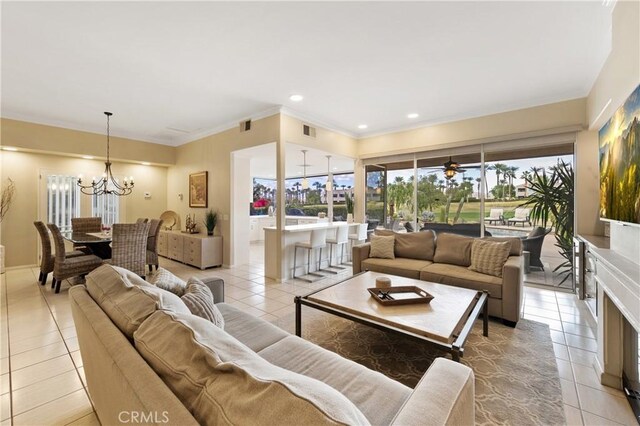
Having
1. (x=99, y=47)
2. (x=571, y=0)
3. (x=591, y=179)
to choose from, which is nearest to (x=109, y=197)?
(x=99, y=47)

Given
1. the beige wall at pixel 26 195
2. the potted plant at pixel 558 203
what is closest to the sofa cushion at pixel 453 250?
the potted plant at pixel 558 203

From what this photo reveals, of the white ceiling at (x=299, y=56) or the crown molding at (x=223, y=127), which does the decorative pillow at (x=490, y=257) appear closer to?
the white ceiling at (x=299, y=56)

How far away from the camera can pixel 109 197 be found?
665 cm

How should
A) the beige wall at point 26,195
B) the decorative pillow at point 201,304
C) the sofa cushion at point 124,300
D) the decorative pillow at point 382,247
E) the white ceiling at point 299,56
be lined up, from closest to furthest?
1. the sofa cushion at point 124,300
2. the decorative pillow at point 201,304
3. the white ceiling at point 299,56
4. the decorative pillow at point 382,247
5. the beige wall at point 26,195

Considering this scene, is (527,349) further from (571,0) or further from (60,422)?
(60,422)

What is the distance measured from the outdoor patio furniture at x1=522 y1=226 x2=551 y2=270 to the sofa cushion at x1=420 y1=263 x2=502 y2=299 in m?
1.80

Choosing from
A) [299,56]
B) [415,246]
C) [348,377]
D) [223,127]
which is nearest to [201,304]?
[348,377]

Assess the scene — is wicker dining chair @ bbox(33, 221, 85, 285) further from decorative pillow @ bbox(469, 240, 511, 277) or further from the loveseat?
decorative pillow @ bbox(469, 240, 511, 277)

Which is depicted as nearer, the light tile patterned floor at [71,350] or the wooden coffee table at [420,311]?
the light tile patterned floor at [71,350]

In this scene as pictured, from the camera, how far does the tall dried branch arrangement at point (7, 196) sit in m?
5.22

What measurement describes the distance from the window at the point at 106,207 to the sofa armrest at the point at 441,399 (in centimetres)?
772

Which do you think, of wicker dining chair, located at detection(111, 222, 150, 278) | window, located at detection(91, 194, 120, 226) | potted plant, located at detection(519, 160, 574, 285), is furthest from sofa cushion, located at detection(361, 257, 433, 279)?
window, located at detection(91, 194, 120, 226)

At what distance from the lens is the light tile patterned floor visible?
179 cm

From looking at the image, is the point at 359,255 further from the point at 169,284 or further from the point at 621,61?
the point at 621,61
